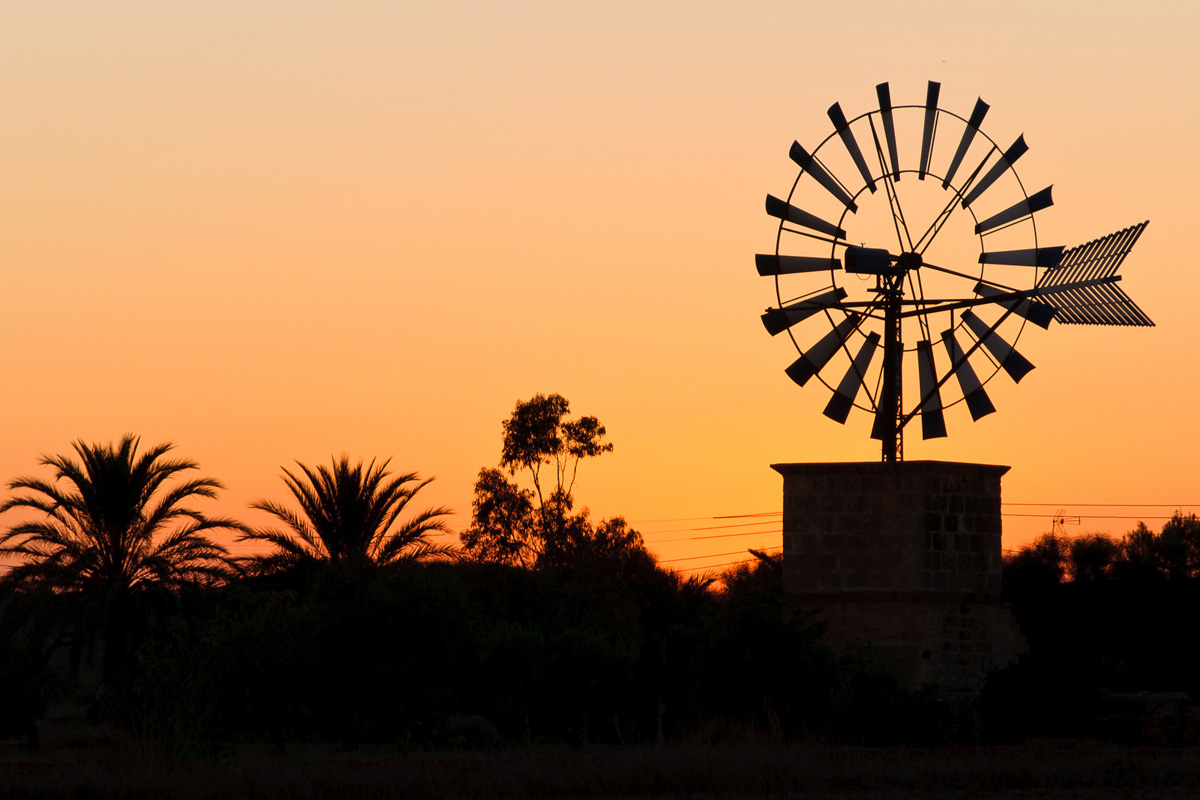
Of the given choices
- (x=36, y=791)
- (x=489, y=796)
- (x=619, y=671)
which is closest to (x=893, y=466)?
(x=619, y=671)

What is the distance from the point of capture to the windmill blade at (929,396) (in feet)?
88.9

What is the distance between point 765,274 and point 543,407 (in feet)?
80.1

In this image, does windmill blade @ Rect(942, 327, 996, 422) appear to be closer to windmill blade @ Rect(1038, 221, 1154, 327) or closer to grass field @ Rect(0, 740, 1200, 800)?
windmill blade @ Rect(1038, 221, 1154, 327)

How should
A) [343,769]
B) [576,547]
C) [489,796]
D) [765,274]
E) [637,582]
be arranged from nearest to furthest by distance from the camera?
1. [489,796]
2. [343,769]
3. [765,274]
4. [637,582]
5. [576,547]

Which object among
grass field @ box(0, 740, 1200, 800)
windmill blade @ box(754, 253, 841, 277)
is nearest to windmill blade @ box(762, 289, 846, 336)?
windmill blade @ box(754, 253, 841, 277)

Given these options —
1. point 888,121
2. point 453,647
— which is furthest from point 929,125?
point 453,647

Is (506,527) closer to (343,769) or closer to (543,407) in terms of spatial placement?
(543,407)

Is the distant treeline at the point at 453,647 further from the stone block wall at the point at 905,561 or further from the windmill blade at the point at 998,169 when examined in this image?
the windmill blade at the point at 998,169

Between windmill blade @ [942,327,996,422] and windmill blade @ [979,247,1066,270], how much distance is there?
4.54ft

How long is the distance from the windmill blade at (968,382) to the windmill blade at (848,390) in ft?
4.49

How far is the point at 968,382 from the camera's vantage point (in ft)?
88.7

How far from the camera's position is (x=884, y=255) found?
27.7m

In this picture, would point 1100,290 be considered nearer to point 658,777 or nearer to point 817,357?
point 817,357

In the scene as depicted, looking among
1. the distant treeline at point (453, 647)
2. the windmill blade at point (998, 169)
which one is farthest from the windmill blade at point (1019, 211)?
the distant treeline at point (453, 647)
